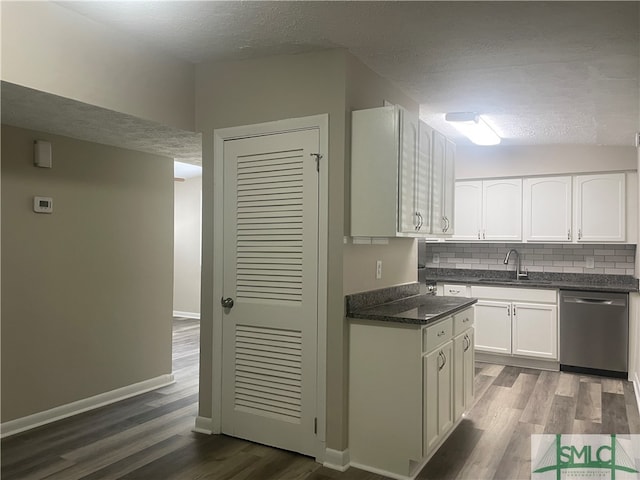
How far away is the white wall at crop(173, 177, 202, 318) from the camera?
8078mm

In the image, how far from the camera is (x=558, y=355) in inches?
198

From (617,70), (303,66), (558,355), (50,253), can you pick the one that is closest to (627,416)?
(558,355)

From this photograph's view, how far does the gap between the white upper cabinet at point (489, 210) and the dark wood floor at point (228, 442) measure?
1872 mm

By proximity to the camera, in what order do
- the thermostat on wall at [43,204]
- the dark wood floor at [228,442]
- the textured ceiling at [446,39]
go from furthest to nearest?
the thermostat on wall at [43,204]
the dark wood floor at [228,442]
the textured ceiling at [446,39]

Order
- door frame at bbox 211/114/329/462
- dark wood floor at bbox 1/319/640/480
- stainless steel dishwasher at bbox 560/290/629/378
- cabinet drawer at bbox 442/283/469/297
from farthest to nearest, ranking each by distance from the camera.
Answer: cabinet drawer at bbox 442/283/469/297 → stainless steel dishwasher at bbox 560/290/629/378 → door frame at bbox 211/114/329/462 → dark wood floor at bbox 1/319/640/480

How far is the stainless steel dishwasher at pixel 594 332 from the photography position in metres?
4.77

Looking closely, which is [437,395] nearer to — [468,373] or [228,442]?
[468,373]

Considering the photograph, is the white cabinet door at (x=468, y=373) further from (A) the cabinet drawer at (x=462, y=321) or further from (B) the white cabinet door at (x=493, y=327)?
(B) the white cabinet door at (x=493, y=327)

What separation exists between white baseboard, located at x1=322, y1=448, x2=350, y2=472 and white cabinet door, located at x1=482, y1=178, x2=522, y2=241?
3.59 meters

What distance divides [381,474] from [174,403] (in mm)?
1901

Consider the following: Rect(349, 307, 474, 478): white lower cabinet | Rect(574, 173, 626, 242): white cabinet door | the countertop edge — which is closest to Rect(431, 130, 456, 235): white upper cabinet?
the countertop edge

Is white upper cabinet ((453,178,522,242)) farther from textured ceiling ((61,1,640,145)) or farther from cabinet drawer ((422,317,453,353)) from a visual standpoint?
cabinet drawer ((422,317,453,353))

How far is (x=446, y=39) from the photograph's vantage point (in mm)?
2652

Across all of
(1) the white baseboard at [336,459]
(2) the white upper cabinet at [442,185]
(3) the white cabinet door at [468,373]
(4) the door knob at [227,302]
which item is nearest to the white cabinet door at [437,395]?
(3) the white cabinet door at [468,373]
